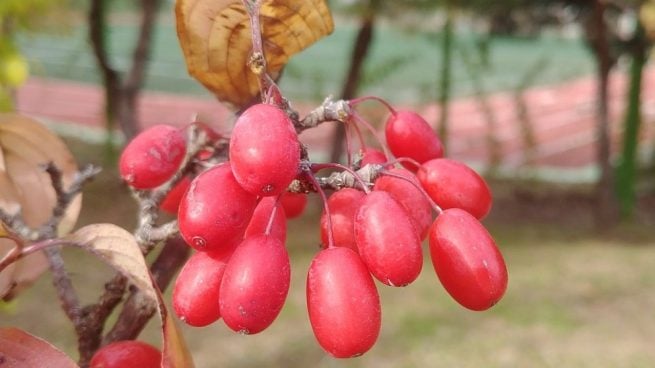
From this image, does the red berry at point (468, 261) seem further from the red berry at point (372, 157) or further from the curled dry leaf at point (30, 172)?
the curled dry leaf at point (30, 172)

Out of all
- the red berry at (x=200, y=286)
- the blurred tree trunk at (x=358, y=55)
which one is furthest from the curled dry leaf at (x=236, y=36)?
the blurred tree trunk at (x=358, y=55)

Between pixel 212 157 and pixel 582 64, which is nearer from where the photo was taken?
pixel 212 157

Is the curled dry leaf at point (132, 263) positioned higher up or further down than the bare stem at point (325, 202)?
further down

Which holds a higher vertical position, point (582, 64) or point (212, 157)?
point (212, 157)

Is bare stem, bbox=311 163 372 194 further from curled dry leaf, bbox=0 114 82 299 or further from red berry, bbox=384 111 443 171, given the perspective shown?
curled dry leaf, bbox=0 114 82 299

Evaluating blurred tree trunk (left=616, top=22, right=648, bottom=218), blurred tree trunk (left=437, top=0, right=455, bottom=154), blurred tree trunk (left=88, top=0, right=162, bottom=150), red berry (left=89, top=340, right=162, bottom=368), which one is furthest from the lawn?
red berry (left=89, top=340, right=162, bottom=368)

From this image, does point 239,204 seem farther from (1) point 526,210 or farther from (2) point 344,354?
(1) point 526,210

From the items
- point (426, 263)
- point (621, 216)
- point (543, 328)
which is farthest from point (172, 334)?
point (621, 216)
